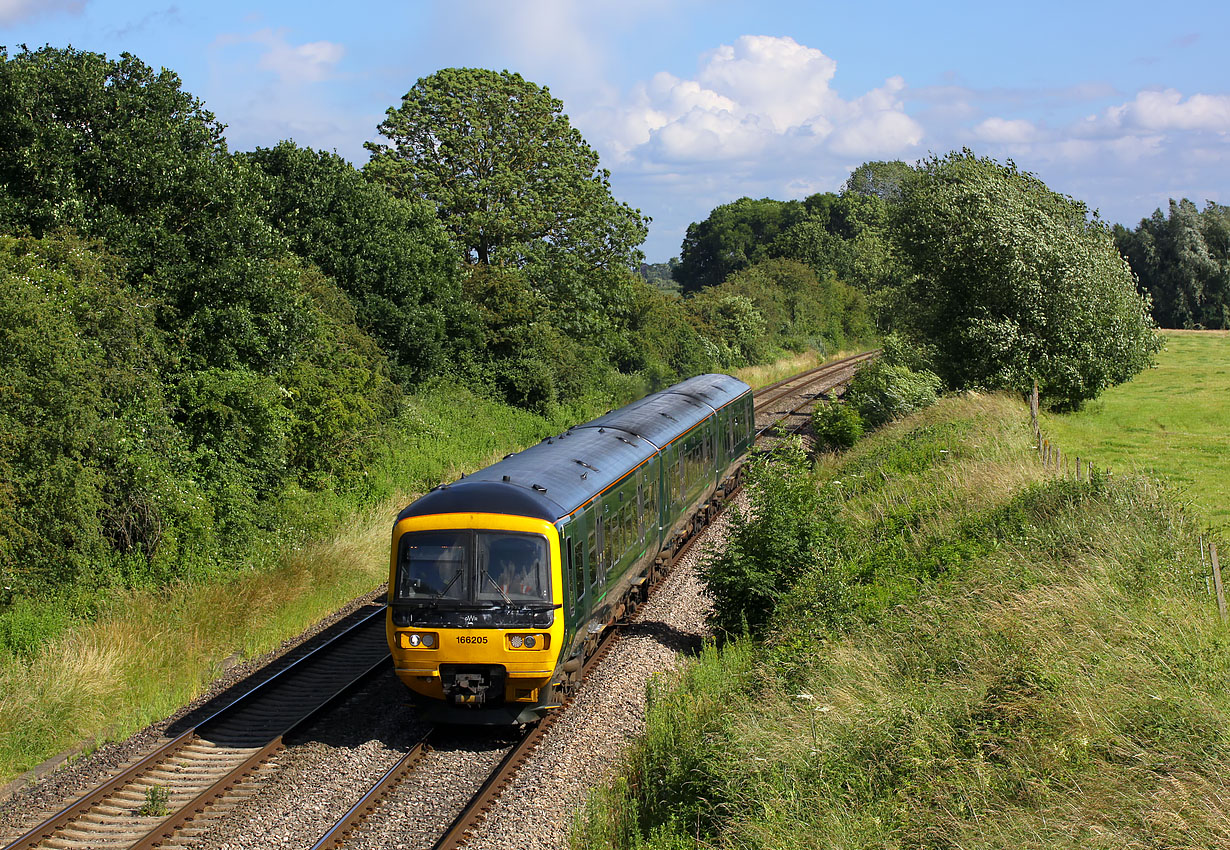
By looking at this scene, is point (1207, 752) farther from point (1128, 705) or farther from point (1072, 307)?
point (1072, 307)

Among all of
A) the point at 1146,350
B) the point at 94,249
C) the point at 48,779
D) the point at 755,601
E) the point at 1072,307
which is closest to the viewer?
the point at 48,779

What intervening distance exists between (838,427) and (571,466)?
16298 mm

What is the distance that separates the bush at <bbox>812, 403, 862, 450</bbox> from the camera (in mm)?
27438

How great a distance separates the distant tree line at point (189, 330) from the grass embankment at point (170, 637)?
0.81m

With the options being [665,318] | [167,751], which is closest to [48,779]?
[167,751]

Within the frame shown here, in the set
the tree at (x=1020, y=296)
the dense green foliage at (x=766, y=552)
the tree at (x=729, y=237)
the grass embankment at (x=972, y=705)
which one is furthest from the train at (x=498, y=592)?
the tree at (x=729, y=237)

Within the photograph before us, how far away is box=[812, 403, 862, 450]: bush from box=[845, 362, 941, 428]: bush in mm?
1152

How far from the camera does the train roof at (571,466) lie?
10914 millimetres

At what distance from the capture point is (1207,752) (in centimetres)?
663

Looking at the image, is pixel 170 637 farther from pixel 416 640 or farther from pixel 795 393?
pixel 795 393

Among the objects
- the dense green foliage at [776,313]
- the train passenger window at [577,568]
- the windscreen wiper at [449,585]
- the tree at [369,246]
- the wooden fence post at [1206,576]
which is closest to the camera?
the wooden fence post at [1206,576]

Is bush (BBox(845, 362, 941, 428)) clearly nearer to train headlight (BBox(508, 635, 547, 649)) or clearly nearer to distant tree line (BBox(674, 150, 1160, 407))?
distant tree line (BBox(674, 150, 1160, 407))

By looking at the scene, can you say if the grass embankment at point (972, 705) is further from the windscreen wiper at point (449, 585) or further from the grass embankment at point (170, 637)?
the grass embankment at point (170, 637)

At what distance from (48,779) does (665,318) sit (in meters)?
35.6
